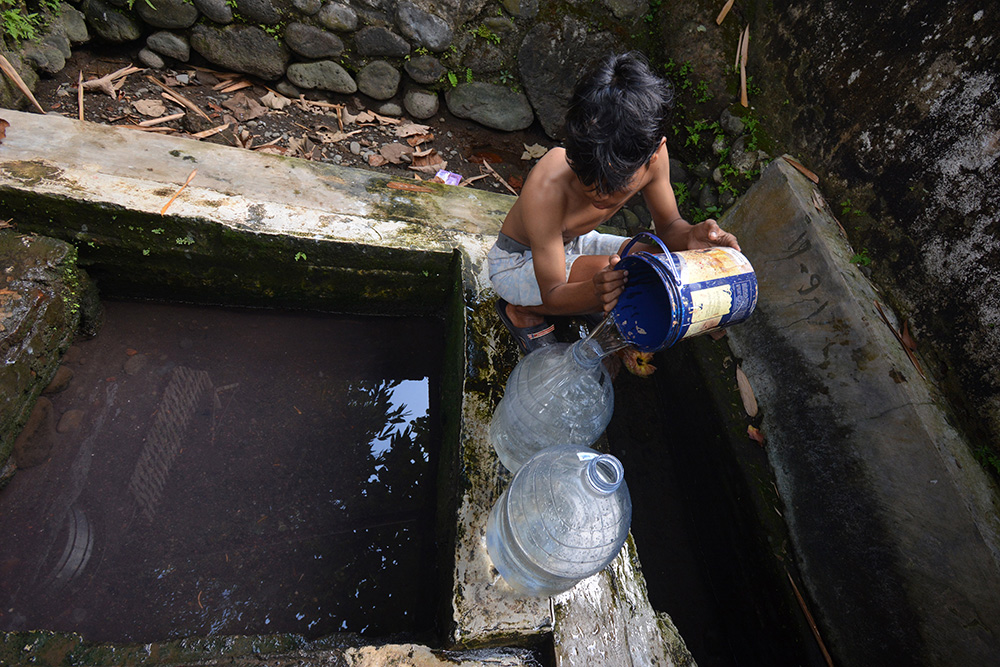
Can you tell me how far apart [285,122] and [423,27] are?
4.18 feet

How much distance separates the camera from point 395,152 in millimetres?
3738

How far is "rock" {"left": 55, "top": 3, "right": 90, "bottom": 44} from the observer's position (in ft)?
10.6

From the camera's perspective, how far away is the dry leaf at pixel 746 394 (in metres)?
2.58

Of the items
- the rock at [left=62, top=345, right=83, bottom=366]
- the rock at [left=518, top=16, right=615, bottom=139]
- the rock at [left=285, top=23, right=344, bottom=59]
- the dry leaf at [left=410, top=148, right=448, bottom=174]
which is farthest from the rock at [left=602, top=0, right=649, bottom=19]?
the rock at [left=62, top=345, right=83, bottom=366]

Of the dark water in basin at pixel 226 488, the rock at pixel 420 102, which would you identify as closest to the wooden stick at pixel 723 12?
the rock at pixel 420 102

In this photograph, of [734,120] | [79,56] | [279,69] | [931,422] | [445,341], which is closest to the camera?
[931,422]

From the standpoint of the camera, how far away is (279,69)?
3.66 m

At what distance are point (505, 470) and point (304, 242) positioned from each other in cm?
149

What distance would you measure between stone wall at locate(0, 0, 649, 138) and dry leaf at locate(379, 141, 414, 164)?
1.17 feet

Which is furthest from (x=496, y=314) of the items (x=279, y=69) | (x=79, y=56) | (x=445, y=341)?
(x=79, y=56)

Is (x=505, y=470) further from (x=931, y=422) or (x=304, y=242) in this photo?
(x=931, y=422)

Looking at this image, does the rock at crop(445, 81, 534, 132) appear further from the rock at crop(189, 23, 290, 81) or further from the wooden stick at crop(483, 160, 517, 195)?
the rock at crop(189, 23, 290, 81)

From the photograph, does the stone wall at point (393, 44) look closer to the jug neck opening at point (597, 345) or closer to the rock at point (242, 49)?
the rock at point (242, 49)

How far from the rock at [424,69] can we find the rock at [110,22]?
6.30 feet
